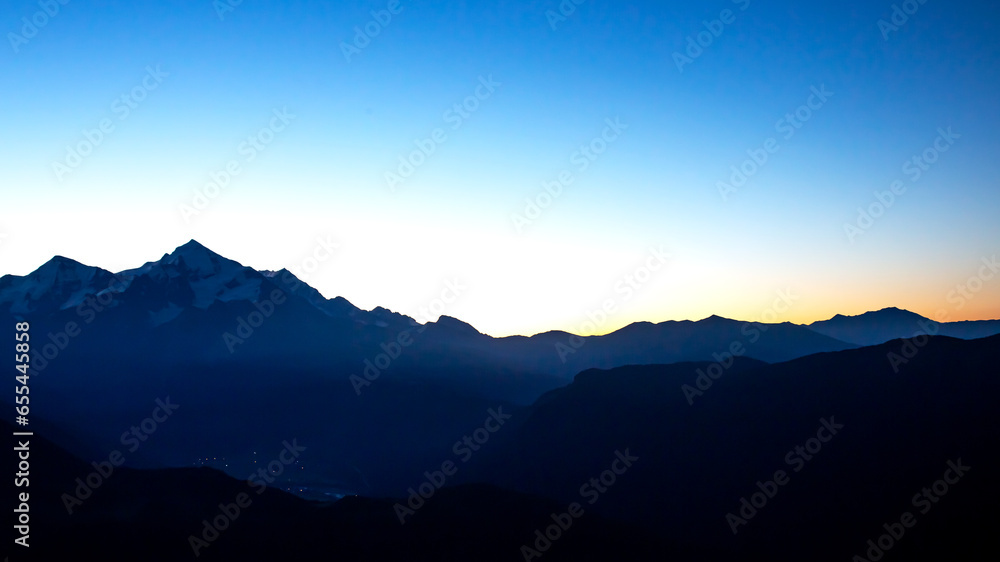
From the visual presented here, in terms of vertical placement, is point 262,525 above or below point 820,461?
below

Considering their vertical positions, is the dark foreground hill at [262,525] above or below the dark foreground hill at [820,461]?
below

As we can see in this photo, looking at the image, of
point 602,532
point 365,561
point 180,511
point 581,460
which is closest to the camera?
point 365,561

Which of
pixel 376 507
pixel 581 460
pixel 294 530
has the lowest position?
pixel 294 530

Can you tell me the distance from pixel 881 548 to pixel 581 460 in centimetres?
8877

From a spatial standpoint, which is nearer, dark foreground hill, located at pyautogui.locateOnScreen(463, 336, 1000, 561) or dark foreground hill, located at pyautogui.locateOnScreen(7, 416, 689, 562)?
dark foreground hill, located at pyautogui.locateOnScreen(7, 416, 689, 562)

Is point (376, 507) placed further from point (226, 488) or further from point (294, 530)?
point (226, 488)

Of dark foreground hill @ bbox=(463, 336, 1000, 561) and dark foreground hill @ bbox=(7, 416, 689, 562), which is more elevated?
dark foreground hill @ bbox=(463, 336, 1000, 561)

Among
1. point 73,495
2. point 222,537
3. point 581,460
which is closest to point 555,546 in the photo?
point 222,537

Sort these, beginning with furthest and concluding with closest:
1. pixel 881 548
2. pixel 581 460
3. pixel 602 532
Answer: pixel 581 460, pixel 881 548, pixel 602 532

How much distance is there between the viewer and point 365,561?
309ft

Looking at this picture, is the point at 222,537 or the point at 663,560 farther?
the point at 663,560

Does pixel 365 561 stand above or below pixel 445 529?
below

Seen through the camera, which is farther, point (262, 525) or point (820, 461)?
point (820, 461)

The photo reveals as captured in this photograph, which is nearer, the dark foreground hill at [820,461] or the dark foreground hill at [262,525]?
the dark foreground hill at [262,525]
